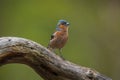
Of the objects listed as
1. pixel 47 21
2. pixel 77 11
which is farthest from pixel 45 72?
pixel 77 11

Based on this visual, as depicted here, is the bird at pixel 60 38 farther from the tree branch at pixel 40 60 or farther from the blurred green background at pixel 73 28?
the blurred green background at pixel 73 28

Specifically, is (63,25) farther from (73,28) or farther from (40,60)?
(73,28)

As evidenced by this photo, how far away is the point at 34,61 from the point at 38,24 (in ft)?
16.9

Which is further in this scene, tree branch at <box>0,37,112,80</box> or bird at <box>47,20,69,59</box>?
bird at <box>47,20,69,59</box>

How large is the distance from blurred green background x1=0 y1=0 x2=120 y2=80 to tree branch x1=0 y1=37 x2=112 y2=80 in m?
4.43

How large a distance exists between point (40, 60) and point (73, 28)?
17.9 feet

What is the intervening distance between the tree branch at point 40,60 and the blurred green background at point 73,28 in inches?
174

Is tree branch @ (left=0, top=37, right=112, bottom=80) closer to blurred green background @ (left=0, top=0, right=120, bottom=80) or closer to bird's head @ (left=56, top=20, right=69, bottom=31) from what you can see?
bird's head @ (left=56, top=20, right=69, bottom=31)

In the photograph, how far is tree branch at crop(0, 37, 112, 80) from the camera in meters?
4.29

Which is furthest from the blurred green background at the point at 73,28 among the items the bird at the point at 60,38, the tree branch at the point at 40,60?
the tree branch at the point at 40,60

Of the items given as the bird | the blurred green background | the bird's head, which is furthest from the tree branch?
the blurred green background

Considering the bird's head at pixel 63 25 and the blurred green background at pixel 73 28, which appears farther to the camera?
the blurred green background at pixel 73 28

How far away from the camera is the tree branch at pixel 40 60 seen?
4.29m

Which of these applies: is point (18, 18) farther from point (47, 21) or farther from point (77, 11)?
point (77, 11)
